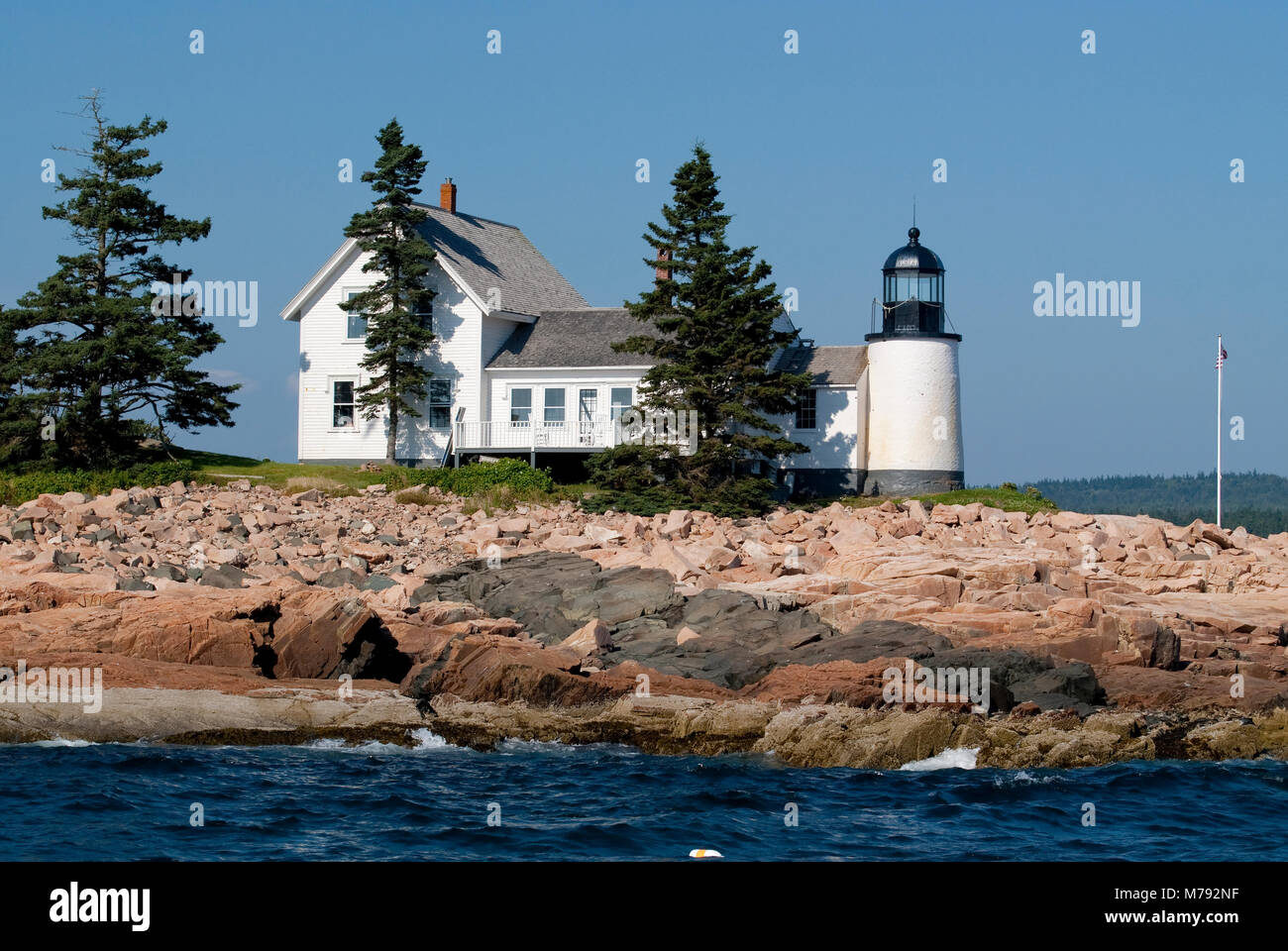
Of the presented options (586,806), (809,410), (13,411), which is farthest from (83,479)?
(586,806)

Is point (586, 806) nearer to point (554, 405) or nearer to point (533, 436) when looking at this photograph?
point (533, 436)

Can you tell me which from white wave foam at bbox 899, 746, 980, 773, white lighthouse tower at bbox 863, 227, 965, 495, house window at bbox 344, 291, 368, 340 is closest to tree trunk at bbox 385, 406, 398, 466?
house window at bbox 344, 291, 368, 340

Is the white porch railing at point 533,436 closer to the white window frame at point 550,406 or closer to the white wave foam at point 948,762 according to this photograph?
the white window frame at point 550,406

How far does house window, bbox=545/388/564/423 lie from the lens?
1471 inches

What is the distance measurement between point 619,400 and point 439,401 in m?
5.07

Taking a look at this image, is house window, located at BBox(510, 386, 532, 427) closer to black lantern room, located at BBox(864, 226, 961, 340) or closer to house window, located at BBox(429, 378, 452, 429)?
house window, located at BBox(429, 378, 452, 429)

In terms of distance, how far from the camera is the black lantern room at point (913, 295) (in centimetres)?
3697

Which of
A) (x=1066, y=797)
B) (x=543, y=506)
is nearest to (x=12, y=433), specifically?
(x=543, y=506)

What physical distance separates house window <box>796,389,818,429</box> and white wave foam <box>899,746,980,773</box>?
2321 cm

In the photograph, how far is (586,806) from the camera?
1288 cm

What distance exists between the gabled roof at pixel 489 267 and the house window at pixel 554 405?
8.95 feet

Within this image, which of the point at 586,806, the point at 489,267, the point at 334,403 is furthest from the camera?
the point at 489,267
